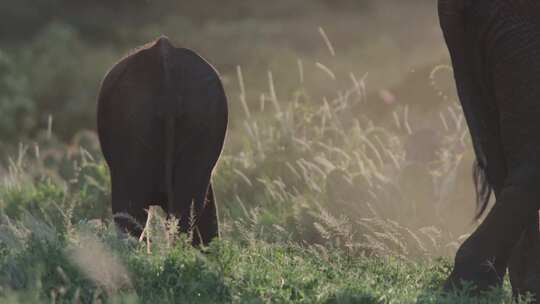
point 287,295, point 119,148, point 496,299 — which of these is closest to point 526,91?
point 496,299

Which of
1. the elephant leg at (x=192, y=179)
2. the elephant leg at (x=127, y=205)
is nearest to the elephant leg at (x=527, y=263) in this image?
the elephant leg at (x=192, y=179)

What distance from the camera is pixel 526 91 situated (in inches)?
215

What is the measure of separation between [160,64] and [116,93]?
243mm

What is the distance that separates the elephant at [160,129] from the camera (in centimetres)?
609

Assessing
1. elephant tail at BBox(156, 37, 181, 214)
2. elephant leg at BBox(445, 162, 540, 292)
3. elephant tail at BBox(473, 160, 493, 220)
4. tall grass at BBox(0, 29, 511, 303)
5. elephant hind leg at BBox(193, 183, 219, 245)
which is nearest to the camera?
tall grass at BBox(0, 29, 511, 303)

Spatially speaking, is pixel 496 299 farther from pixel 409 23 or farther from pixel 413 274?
pixel 409 23

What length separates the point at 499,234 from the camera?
5465mm

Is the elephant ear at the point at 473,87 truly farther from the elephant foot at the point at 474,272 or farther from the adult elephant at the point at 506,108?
the elephant foot at the point at 474,272

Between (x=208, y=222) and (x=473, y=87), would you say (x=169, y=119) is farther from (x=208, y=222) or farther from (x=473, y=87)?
(x=473, y=87)

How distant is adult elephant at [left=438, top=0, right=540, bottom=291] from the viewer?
544cm

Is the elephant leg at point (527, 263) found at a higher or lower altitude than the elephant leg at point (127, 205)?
lower

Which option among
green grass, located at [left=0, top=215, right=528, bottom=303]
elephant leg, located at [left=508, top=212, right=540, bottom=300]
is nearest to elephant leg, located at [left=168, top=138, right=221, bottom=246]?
green grass, located at [left=0, top=215, right=528, bottom=303]

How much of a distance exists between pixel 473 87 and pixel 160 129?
1.43 m

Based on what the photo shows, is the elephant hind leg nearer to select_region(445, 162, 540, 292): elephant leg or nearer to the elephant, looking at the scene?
the elephant
